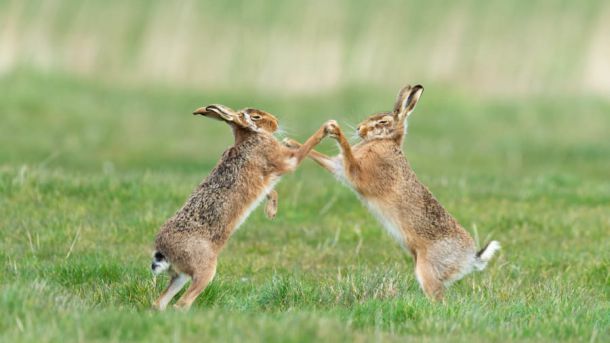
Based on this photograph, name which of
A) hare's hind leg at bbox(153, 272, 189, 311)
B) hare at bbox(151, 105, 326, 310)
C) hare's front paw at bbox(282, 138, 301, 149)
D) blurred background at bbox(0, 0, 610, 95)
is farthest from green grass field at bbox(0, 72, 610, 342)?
blurred background at bbox(0, 0, 610, 95)

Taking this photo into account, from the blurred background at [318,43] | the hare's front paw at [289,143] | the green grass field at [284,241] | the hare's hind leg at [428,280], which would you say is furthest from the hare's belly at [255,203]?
the blurred background at [318,43]

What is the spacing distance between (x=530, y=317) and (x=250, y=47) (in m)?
16.3

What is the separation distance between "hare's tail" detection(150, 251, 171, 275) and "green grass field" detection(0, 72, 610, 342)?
272 mm

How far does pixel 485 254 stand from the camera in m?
7.46

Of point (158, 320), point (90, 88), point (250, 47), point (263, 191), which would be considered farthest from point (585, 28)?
point (158, 320)

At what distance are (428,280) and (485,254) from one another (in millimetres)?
527

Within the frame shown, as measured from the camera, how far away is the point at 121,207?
1030 cm

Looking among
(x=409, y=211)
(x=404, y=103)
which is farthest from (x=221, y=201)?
(x=404, y=103)

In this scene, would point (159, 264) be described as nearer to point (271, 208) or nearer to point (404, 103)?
point (271, 208)

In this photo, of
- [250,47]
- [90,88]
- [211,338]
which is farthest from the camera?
[250,47]

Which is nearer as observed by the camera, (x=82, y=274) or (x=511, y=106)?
(x=82, y=274)

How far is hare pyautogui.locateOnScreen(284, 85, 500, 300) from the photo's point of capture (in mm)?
7371

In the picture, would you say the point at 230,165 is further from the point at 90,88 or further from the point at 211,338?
the point at 90,88

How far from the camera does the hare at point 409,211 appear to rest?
7371mm
